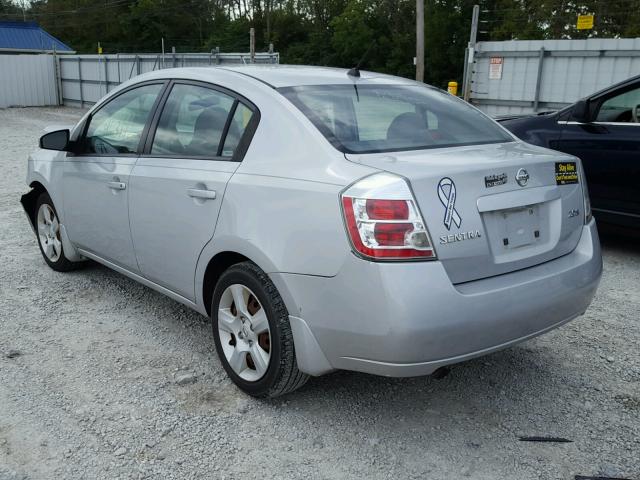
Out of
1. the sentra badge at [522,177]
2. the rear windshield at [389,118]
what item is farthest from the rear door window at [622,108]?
the sentra badge at [522,177]

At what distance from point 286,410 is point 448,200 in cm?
128

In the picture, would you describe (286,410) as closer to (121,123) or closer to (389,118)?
(389,118)

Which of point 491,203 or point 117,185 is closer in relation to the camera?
point 491,203

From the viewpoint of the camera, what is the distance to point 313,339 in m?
2.78

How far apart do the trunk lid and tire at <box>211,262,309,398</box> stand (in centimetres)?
73

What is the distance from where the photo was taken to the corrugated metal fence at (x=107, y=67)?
2141 centimetres

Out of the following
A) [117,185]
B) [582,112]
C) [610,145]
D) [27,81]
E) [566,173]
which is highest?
[582,112]

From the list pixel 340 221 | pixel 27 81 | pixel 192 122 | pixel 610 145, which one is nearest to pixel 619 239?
pixel 610 145

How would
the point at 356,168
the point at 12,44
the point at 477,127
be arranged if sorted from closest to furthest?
1. the point at 356,168
2. the point at 477,127
3. the point at 12,44

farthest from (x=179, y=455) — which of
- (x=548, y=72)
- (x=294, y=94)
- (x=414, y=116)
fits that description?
(x=548, y=72)

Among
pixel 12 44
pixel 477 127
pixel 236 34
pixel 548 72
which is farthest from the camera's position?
pixel 236 34

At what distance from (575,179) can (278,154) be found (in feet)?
4.67

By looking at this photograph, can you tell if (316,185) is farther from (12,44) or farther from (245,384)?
(12,44)

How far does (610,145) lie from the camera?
5.64m
